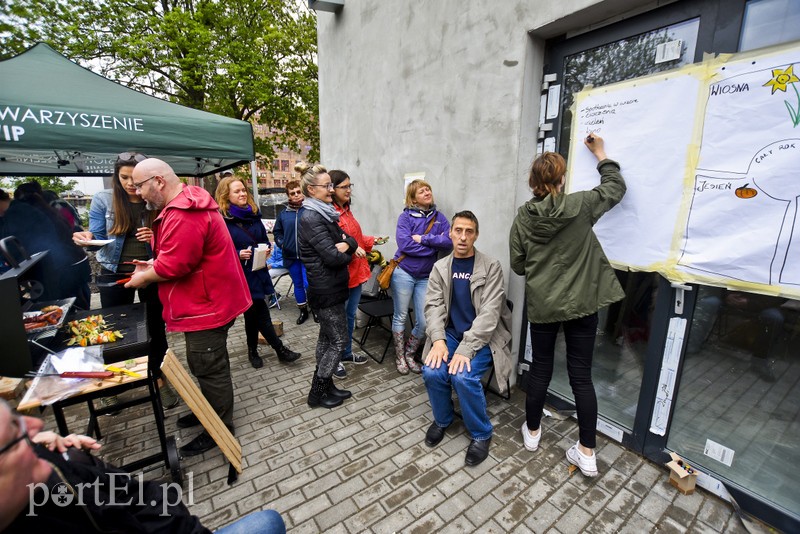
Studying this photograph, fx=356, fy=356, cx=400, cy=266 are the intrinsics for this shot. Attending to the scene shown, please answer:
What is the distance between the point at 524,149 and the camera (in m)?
2.95

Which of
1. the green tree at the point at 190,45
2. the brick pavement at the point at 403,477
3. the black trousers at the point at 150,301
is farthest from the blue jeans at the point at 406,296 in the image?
the green tree at the point at 190,45

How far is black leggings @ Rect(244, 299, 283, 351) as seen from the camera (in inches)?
154

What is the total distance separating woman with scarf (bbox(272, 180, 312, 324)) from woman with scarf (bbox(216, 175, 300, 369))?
2.34ft

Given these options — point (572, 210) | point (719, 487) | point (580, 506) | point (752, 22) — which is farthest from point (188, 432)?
point (752, 22)

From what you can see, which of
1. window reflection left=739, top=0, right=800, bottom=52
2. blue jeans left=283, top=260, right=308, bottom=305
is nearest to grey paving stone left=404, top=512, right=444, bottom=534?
window reflection left=739, top=0, right=800, bottom=52

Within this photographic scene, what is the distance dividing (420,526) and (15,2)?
1643 centimetres

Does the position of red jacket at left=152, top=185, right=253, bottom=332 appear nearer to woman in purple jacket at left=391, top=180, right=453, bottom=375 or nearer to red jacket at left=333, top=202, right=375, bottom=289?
red jacket at left=333, top=202, right=375, bottom=289

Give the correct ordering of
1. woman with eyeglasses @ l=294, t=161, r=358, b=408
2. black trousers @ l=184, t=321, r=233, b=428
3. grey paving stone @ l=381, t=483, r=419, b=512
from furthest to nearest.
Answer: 1. woman with eyeglasses @ l=294, t=161, r=358, b=408
2. black trousers @ l=184, t=321, r=233, b=428
3. grey paving stone @ l=381, t=483, r=419, b=512

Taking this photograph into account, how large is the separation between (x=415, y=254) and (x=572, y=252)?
66.5 inches

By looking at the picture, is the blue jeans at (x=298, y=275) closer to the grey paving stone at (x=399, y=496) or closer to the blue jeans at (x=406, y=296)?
the blue jeans at (x=406, y=296)

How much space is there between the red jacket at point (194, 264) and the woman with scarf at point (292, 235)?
208 centimetres

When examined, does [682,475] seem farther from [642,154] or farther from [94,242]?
[94,242]

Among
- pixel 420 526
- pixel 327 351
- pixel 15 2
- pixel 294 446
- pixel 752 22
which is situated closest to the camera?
pixel 752 22

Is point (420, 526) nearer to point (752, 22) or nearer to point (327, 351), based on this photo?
point (327, 351)
